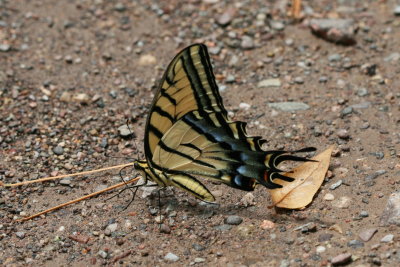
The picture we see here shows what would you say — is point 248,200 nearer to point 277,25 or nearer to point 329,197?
point 329,197

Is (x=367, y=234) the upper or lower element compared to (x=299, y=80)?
upper

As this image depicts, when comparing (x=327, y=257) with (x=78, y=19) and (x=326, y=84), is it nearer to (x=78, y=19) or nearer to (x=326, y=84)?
(x=326, y=84)

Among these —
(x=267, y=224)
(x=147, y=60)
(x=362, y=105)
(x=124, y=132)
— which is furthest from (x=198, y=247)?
(x=147, y=60)

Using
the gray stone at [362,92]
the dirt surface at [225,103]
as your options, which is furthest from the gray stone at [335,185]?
the gray stone at [362,92]

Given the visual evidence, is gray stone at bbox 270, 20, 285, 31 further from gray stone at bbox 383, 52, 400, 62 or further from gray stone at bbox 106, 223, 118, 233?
gray stone at bbox 106, 223, 118, 233

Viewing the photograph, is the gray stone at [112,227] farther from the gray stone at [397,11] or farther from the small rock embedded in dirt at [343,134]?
the gray stone at [397,11]

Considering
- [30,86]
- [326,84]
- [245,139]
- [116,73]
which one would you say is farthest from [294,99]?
[30,86]

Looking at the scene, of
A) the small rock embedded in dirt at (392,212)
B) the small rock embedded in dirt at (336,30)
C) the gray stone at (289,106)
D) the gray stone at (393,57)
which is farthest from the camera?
the small rock embedded in dirt at (336,30)
